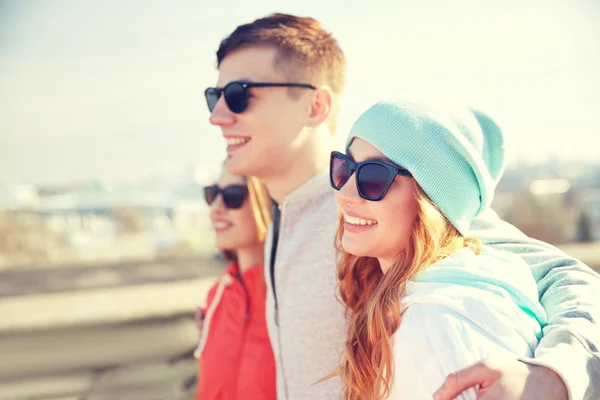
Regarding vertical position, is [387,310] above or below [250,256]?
above

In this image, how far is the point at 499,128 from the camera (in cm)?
165

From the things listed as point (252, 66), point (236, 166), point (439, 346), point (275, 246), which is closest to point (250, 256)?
point (275, 246)

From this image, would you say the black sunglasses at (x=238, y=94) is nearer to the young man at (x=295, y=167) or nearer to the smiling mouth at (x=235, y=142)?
the young man at (x=295, y=167)

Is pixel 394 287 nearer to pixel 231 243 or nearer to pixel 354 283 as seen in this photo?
pixel 354 283

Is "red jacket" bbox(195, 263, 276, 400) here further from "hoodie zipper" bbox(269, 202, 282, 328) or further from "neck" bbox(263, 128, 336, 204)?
"neck" bbox(263, 128, 336, 204)

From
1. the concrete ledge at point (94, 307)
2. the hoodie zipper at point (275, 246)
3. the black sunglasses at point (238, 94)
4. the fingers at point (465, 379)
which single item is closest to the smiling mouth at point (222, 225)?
the hoodie zipper at point (275, 246)

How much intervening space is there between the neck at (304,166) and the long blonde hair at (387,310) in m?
0.82

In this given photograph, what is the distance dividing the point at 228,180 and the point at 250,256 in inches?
14.6

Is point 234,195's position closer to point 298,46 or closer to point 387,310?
point 298,46

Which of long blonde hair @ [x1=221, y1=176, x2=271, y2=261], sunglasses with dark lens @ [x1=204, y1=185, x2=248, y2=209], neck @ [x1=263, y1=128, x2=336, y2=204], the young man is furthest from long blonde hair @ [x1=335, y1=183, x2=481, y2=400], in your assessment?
sunglasses with dark lens @ [x1=204, y1=185, x2=248, y2=209]

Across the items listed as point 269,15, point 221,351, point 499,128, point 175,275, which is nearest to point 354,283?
point 499,128

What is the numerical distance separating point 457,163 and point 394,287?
0.35 m

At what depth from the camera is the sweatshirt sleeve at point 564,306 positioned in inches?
50.9

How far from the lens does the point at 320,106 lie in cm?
239
